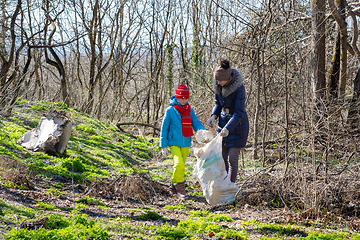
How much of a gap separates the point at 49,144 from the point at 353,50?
23.6 feet

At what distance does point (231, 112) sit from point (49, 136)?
4.03 m

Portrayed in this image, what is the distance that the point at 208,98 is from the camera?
32.5ft

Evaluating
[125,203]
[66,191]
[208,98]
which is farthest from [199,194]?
[208,98]

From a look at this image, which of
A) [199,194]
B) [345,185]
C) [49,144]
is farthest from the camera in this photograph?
[49,144]

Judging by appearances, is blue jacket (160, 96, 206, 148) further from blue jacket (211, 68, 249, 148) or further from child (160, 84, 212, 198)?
blue jacket (211, 68, 249, 148)

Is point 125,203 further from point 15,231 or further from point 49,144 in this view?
point 49,144

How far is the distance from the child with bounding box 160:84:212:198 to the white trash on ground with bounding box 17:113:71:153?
2797mm

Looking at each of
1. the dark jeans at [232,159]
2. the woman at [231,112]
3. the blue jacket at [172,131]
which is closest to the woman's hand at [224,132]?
the woman at [231,112]

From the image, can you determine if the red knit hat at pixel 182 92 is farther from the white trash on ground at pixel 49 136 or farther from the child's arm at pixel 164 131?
the white trash on ground at pixel 49 136

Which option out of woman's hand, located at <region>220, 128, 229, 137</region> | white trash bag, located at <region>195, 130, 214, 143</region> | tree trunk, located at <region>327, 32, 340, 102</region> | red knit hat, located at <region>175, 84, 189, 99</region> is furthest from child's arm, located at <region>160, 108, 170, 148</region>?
tree trunk, located at <region>327, 32, 340, 102</region>

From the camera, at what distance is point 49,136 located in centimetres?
652

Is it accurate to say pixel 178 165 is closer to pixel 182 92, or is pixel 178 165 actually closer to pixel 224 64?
pixel 182 92

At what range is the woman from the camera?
14.6 feet

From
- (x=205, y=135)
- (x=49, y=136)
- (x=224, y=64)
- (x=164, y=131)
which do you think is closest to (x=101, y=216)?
(x=164, y=131)
